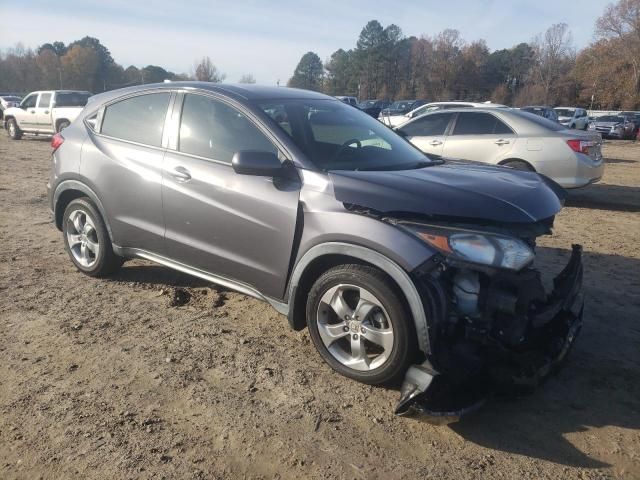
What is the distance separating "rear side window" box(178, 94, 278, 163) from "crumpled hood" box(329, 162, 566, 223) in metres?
0.75

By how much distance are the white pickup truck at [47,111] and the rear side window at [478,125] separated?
13.3 meters

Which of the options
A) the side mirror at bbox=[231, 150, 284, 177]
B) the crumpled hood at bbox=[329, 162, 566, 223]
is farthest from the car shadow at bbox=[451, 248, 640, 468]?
the side mirror at bbox=[231, 150, 284, 177]

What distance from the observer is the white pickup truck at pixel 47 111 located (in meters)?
17.9

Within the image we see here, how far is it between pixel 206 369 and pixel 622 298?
145 inches

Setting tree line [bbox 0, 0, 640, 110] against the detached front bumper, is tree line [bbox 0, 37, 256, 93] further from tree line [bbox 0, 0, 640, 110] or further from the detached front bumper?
the detached front bumper

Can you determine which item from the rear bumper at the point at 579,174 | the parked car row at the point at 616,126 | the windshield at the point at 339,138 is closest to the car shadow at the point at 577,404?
the windshield at the point at 339,138

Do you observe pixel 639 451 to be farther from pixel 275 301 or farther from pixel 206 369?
pixel 206 369

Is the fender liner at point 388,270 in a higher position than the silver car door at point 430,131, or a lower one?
lower

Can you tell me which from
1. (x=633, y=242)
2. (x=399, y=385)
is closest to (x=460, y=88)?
(x=633, y=242)

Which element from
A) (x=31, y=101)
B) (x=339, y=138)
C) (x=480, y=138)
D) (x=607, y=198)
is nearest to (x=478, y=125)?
(x=480, y=138)

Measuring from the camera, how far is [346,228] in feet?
10.4

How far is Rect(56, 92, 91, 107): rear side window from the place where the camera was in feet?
60.6

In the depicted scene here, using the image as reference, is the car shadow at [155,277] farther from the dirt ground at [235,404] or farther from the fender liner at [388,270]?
the fender liner at [388,270]

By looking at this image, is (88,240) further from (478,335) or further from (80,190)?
(478,335)
